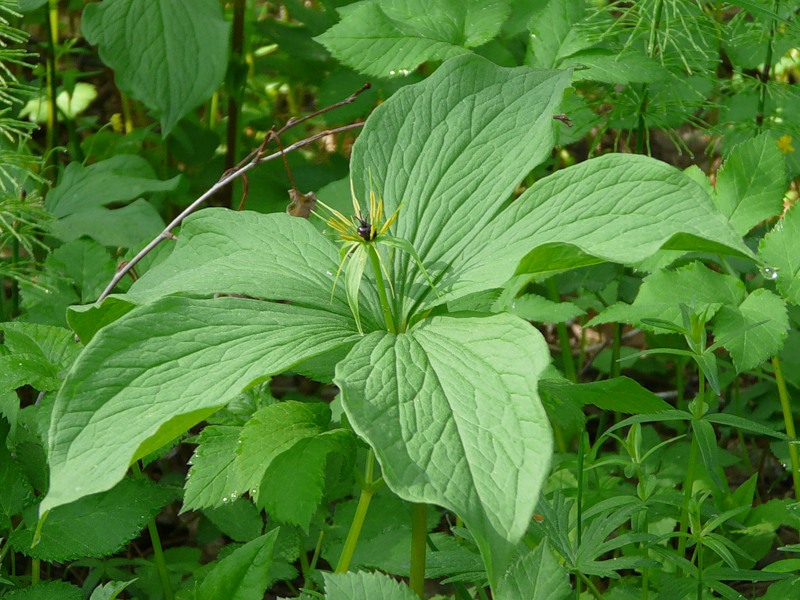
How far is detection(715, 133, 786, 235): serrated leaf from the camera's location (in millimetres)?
1692

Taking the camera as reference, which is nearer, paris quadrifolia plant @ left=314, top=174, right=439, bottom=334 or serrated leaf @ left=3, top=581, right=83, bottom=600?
paris quadrifolia plant @ left=314, top=174, right=439, bottom=334

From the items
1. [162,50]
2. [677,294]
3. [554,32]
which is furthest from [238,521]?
[162,50]

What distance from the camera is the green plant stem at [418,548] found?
128 cm

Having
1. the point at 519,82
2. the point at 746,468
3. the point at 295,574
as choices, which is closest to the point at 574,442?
the point at 746,468

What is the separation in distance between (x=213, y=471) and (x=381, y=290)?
1.42ft

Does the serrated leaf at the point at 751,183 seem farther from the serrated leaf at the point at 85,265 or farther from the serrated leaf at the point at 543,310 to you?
the serrated leaf at the point at 85,265

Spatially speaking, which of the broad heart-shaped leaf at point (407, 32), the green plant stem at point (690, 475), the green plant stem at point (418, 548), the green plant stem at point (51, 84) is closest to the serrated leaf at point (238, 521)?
the green plant stem at point (418, 548)

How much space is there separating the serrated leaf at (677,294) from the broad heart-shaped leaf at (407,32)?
67 centimetres

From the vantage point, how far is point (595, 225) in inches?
45.9

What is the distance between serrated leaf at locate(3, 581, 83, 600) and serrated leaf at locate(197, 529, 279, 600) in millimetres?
A: 223

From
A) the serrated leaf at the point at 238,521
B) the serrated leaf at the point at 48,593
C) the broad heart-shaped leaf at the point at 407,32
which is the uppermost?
the broad heart-shaped leaf at the point at 407,32

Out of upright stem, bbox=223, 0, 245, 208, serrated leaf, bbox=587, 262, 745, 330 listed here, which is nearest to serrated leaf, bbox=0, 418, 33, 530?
serrated leaf, bbox=587, 262, 745, 330

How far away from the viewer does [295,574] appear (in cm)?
159

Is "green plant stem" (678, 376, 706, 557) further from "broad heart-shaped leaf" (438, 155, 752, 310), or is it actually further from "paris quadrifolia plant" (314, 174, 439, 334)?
"paris quadrifolia plant" (314, 174, 439, 334)
